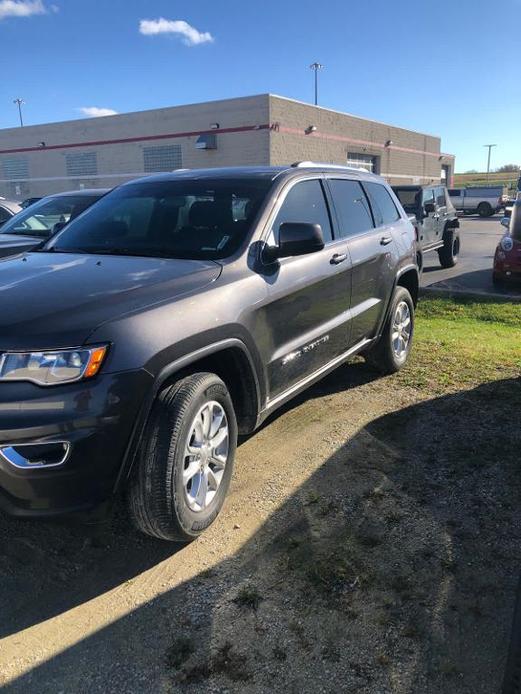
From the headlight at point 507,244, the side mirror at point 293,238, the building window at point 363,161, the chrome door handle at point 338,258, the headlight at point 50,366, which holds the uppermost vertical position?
the building window at point 363,161

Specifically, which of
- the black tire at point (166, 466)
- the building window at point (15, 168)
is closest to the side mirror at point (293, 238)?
the black tire at point (166, 466)

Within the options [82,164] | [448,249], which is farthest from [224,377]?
[82,164]

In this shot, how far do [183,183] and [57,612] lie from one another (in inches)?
109

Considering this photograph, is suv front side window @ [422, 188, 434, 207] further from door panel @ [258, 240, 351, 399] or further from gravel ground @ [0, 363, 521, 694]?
gravel ground @ [0, 363, 521, 694]

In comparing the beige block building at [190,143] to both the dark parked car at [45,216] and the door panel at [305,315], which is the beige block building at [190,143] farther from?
the door panel at [305,315]

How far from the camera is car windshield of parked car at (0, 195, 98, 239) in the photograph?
24.8ft

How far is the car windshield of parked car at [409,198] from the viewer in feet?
43.9

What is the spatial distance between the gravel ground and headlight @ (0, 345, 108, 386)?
0.78 m

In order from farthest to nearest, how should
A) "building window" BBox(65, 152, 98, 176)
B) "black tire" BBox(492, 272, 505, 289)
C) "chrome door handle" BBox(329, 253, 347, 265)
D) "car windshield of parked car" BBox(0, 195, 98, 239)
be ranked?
"building window" BBox(65, 152, 98, 176) < "black tire" BBox(492, 272, 505, 289) < "car windshield of parked car" BBox(0, 195, 98, 239) < "chrome door handle" BBox(329, 253, 347, 265)

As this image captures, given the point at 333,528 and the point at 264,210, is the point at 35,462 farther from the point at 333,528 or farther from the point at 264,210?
the point at 264,210

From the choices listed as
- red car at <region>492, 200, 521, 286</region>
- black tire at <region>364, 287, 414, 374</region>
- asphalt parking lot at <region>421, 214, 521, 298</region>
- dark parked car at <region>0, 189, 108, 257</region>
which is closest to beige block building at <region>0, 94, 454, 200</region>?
asphalt parking lot at <region>421, 214, 521, 298</region>

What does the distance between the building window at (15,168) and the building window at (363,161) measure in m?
21.0

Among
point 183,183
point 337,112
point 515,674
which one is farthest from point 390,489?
point 337,112

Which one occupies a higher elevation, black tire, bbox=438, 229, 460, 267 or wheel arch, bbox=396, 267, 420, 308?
wheel arch, bbox=396, 267, 420, 308
